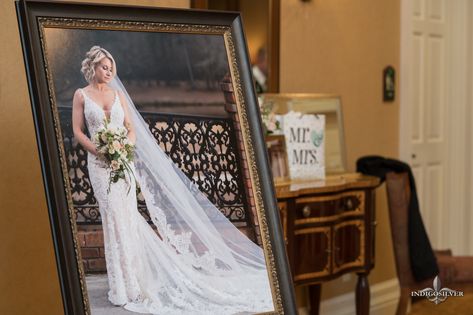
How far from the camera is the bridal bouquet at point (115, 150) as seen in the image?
223cm

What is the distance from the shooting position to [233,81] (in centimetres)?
252

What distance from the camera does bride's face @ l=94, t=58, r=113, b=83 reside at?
89.4 inches

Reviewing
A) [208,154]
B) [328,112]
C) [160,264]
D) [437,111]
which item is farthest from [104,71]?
[437,111]

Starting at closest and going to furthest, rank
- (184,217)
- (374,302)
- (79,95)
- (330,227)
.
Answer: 1. (79,95)
2. (184,217)
3. (330,227)
4. (374,302)

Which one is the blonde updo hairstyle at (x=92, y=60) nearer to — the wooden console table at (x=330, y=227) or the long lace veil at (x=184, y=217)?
the long lace veil at (x=184, y=217)

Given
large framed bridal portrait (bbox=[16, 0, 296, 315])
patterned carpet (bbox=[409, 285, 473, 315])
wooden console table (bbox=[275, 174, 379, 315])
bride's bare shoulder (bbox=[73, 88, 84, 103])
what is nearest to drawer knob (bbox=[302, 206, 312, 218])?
wooden console table (bbox=[275, 174, 379, 315])

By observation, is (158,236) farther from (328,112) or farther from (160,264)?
(328,112)

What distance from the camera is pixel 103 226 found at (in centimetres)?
221

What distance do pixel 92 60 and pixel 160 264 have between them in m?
0.62

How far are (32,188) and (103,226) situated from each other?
3.72ft

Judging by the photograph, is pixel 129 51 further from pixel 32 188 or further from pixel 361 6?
pixel 361 6

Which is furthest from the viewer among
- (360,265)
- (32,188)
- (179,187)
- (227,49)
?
(360,265)

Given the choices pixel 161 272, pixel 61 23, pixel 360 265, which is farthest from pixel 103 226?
pixel 360 265

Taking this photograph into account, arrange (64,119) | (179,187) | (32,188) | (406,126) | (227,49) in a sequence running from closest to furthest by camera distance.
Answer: (64,119) → (179,187) → (227,49) → (32,188) → (406,126)
